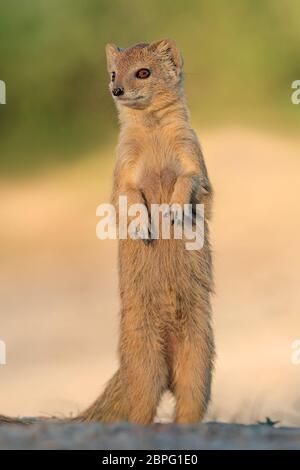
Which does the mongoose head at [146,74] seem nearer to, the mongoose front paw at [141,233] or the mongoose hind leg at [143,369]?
the mongoose front paw at [141,233]

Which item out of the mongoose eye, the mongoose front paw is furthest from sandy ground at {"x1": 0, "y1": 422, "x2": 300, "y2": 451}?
the mongoose eye

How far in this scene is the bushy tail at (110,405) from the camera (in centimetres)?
775

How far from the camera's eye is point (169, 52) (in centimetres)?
783

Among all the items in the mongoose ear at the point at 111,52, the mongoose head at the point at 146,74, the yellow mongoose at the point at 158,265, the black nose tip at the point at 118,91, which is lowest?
the yellow mongoose at the point at 158,265

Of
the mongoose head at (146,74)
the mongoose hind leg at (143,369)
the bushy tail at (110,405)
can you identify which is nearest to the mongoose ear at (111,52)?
the mongoose head at (146,74)

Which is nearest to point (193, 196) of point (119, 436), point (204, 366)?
point (204, 366)

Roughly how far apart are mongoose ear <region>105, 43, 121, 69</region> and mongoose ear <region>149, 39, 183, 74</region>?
320 mm

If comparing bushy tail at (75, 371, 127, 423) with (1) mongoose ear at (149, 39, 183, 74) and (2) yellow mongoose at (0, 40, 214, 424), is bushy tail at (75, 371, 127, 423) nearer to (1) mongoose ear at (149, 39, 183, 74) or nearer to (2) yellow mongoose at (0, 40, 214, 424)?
(2) yellow mongoose at (0, 40, 214, 424)

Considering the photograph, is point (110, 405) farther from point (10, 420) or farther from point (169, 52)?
point (169, 52)

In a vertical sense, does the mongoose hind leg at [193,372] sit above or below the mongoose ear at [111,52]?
below

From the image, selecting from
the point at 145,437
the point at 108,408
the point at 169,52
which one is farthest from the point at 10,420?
the point at 169,52

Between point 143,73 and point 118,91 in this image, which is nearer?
point 118,91

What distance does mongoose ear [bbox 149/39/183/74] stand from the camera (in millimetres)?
7828

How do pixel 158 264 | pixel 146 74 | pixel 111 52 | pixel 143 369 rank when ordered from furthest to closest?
pixel 111 52 → pixel 146 74 → pixel 158 264 → pixel 143 369
